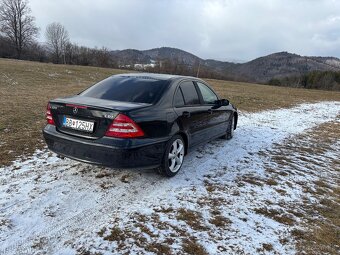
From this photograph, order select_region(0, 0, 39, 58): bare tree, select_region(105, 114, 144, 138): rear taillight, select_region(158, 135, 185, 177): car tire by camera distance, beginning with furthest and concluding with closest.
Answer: select_region(0, 0, 39, 58): bare tree → select_region(158, 135, 185, 177): car tire → select_region(105, 114, 144, 138): rear taillight

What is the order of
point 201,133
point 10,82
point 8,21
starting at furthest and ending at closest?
point 8,21 → point 10,82 → point 201,133

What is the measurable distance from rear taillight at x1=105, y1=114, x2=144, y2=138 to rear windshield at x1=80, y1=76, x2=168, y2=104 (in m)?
0.58

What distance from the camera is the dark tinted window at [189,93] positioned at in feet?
16.0

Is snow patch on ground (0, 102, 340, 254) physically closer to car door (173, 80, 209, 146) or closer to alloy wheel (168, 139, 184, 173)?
alloy wheel (168, 139, 184, 173)

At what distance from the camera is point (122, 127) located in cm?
364

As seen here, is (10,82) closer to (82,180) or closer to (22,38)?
(82,180)

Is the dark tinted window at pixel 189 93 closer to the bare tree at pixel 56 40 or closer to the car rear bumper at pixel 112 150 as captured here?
the car rear bumper at pixel 112 150

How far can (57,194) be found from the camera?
3.76m

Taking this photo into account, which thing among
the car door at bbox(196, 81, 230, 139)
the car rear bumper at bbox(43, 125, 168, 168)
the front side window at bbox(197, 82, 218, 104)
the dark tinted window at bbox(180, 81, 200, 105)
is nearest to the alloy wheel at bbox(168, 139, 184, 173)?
the car rear bumper at bbox(43, 125, 168, 168)

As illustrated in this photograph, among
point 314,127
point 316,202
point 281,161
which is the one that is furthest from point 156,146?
point 314,127

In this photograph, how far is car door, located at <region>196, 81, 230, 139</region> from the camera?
550 centimetres

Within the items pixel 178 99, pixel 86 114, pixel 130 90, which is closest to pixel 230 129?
pixel 178 99

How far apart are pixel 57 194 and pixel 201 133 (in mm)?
2695

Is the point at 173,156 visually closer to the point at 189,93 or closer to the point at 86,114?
the point at 189,93
